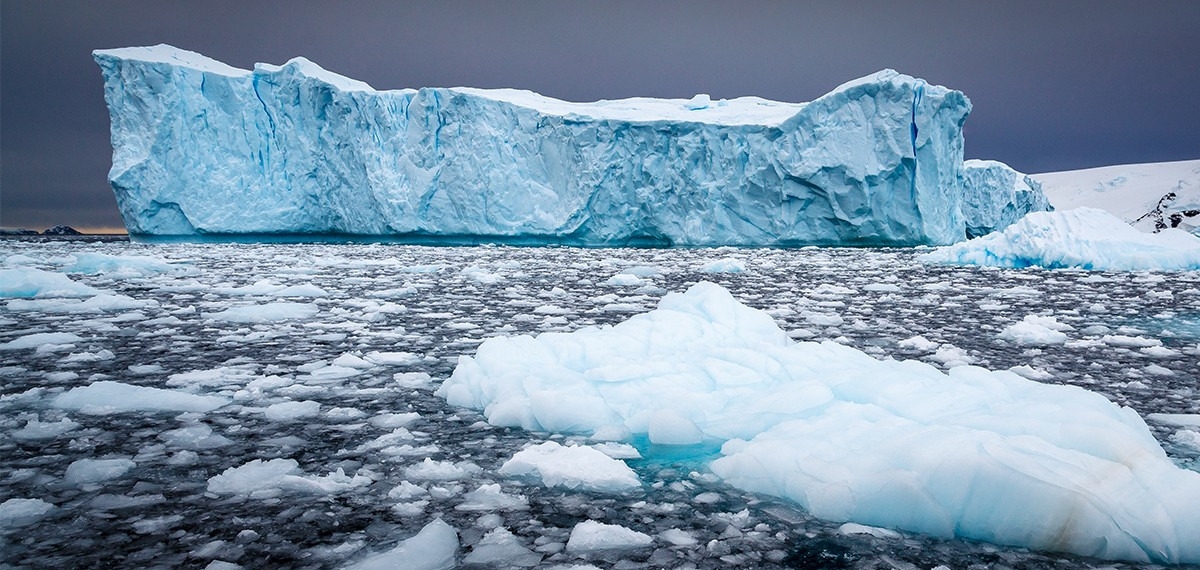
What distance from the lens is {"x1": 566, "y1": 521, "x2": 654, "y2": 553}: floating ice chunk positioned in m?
1.47

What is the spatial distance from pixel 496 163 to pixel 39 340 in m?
15.4

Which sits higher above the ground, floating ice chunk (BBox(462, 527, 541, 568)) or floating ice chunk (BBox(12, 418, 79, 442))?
→ floating ice chunk (BBox(462, 527, 541, 568))

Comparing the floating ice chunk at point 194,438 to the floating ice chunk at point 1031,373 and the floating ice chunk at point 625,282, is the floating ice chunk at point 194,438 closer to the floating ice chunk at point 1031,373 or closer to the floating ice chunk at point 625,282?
the floating ice chunk at point 1031,373

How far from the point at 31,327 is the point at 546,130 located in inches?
604

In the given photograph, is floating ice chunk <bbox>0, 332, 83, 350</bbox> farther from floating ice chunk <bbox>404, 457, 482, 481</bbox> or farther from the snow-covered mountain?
the snow-covered mountain

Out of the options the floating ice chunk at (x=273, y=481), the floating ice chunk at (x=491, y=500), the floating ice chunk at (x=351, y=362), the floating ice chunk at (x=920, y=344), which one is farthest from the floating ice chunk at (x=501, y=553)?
the floating ice chunk at (x=920, y=344)

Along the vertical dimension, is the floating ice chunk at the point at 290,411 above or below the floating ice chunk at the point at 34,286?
above

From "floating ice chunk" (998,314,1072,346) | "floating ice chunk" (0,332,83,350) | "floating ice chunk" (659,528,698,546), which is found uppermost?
"floating ice chunk" (998,314,1072,346)

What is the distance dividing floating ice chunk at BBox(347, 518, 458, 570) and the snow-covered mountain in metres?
38.0

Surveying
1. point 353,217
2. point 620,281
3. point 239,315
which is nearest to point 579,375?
point 239,315

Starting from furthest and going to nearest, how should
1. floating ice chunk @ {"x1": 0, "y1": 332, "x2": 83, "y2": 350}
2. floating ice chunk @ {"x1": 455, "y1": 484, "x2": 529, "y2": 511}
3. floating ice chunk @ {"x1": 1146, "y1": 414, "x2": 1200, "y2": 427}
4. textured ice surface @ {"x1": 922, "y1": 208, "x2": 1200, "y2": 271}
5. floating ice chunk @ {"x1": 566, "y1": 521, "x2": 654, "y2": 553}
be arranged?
1. textured ice surface @ {"x1": 922, "y1": 208, "x2": 1200, "y2": 271}
2. floating ice chunk @ {"x1": 0, "y1": 332, "x2": 83, "y2": 350}
3. floating ice chunk @ {"x1": 1146, "y1": 414, "x2": 1200, "y2": 427}
4. floating ice chunk @ {"x1": 455, "y1": 484, "x2": 529, "y2": 511}
5. floating ice chunk @ {"x1": 566, "y1": 521, "x2": 654, "y2": 553}

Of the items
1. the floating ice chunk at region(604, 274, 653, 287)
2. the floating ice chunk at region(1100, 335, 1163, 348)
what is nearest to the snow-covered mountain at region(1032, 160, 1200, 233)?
the floating ice chunk at region(604, 274, 653, 287)

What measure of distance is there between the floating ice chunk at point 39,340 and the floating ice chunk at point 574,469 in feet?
10.7

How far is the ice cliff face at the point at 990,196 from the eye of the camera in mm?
26875
